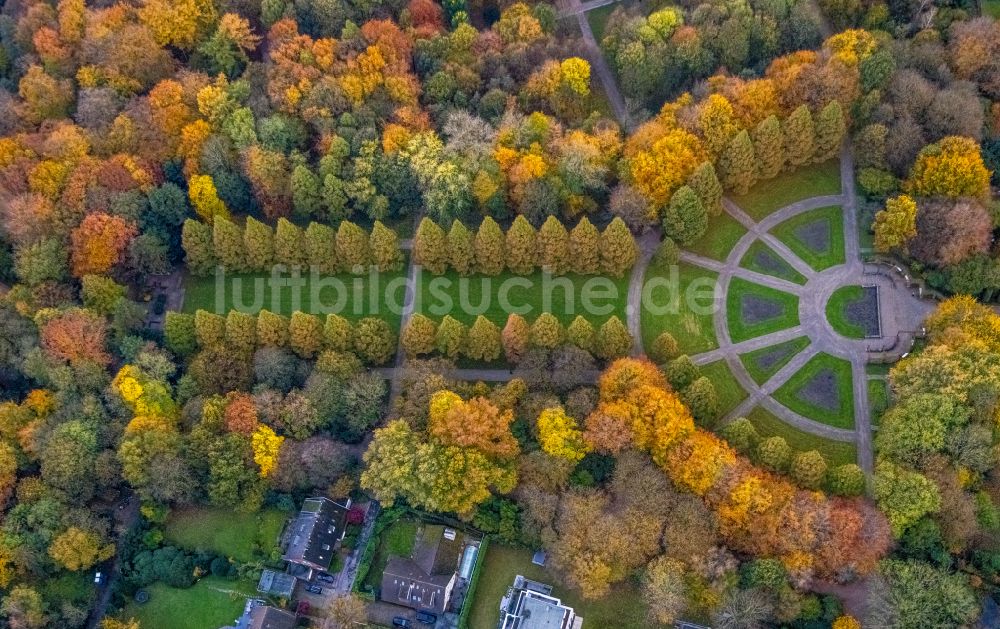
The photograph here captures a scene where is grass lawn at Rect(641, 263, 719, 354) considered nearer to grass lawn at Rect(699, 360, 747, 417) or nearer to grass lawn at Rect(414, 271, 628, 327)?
grass lawn at Rect(699, 360, 747, 417)

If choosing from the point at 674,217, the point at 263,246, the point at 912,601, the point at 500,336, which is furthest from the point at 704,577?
the point at 263,246

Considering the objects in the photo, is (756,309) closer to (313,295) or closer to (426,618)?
(426,618)

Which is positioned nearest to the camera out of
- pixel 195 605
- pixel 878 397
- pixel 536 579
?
pixel 536 579

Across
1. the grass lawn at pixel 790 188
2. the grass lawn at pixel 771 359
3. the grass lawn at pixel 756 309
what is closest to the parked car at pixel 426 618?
the grass lawn at pixel 771 359

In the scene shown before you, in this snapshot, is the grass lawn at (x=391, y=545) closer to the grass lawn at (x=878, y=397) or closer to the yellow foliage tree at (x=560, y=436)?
the yellow foliage tree at (x=560, y=436)

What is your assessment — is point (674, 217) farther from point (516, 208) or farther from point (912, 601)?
point (912, 601)

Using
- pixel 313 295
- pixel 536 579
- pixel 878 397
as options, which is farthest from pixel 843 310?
pixel 313 295
